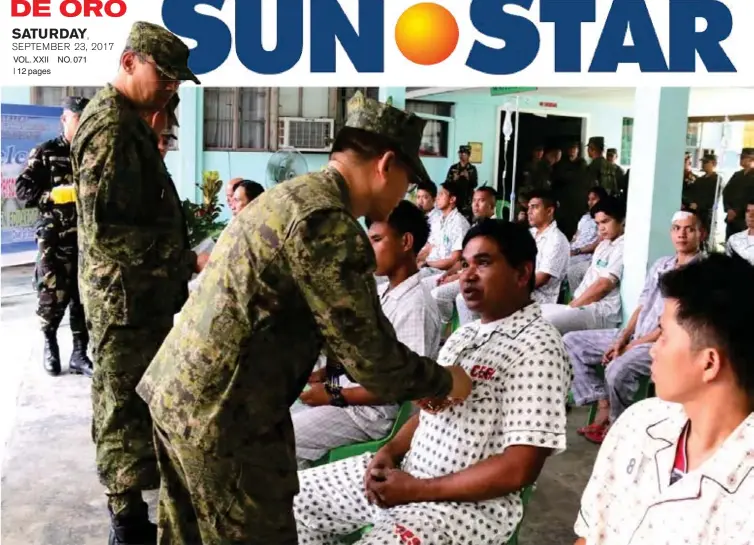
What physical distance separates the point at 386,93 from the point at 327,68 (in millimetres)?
4484

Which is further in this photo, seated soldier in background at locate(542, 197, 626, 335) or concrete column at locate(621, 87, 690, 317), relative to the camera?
seated soldier in background at locate(542, 197, 626, 335)

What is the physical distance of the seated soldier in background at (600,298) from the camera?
3.82 m

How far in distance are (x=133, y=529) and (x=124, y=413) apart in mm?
357

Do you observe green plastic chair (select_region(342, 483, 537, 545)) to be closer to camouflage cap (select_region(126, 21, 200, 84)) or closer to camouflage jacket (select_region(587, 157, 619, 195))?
camouflage cap (select_region(126, 21, 200, 84))

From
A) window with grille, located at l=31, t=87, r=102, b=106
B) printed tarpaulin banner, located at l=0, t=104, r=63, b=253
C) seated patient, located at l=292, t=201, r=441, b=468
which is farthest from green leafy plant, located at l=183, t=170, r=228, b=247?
window with grille, located at l=31, t=87, r=102, b=106

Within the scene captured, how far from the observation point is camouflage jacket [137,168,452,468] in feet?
4.14

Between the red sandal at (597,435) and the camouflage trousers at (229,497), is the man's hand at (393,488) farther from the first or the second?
the red sandal at (597,435)

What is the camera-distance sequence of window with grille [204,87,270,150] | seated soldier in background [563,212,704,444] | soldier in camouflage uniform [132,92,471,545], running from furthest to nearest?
window with grille [204,87,270,150] → seated soldier in background [563,212,704,444] → soldier in camouflage uniform [132,92,471,545]

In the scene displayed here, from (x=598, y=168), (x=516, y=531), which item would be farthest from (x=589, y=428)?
(x=598, y=168)

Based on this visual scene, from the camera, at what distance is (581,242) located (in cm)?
564

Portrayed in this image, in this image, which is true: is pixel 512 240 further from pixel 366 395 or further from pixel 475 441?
pixel 366 395

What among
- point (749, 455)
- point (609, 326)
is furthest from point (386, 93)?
point (749, 455)

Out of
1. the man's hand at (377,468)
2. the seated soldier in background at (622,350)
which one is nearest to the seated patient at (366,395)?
the man's hand at (377,468)

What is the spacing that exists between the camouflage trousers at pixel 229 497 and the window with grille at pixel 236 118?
7.92 meters
